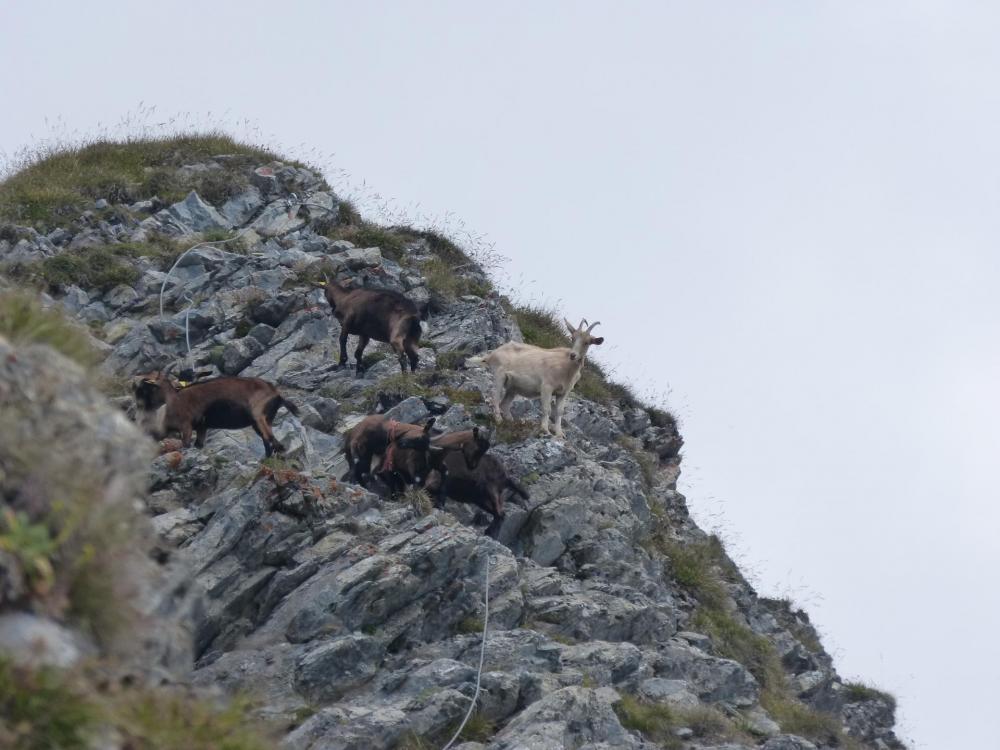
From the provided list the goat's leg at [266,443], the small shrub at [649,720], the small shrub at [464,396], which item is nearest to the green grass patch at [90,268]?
the small shrub at [464,396]

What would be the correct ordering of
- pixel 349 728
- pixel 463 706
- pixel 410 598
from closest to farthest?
pixel 349 728
pixel 463 706
pixel 410 598

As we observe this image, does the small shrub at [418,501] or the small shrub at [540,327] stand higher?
the small shrub at [540,327]

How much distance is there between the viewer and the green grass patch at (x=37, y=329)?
679 cm

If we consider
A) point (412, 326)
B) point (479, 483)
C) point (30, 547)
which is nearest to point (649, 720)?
point (479, 483)

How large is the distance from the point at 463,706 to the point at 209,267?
13.8 metres

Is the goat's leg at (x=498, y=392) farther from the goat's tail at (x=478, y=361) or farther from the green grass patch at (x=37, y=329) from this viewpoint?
the green grass patch at (x=37, y=329)

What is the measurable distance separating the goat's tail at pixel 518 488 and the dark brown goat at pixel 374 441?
119 cm

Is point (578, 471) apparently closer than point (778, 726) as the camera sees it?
No

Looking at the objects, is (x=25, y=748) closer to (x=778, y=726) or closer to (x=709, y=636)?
(x=778, y=726)

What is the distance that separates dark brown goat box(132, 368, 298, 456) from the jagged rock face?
1.41ft

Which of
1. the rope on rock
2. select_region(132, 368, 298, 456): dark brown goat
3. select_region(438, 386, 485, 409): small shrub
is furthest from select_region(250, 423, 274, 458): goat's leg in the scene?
select_region(438, 386, 485, 409): small shrub

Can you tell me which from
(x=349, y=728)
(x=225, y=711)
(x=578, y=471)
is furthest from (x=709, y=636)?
(x=225, y=711)

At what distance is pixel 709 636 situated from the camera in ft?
61.4

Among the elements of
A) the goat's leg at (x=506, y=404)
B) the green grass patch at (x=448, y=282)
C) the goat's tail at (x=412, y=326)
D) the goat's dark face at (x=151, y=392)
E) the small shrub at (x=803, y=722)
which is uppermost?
the green grass patch at (x=448, y=282)
